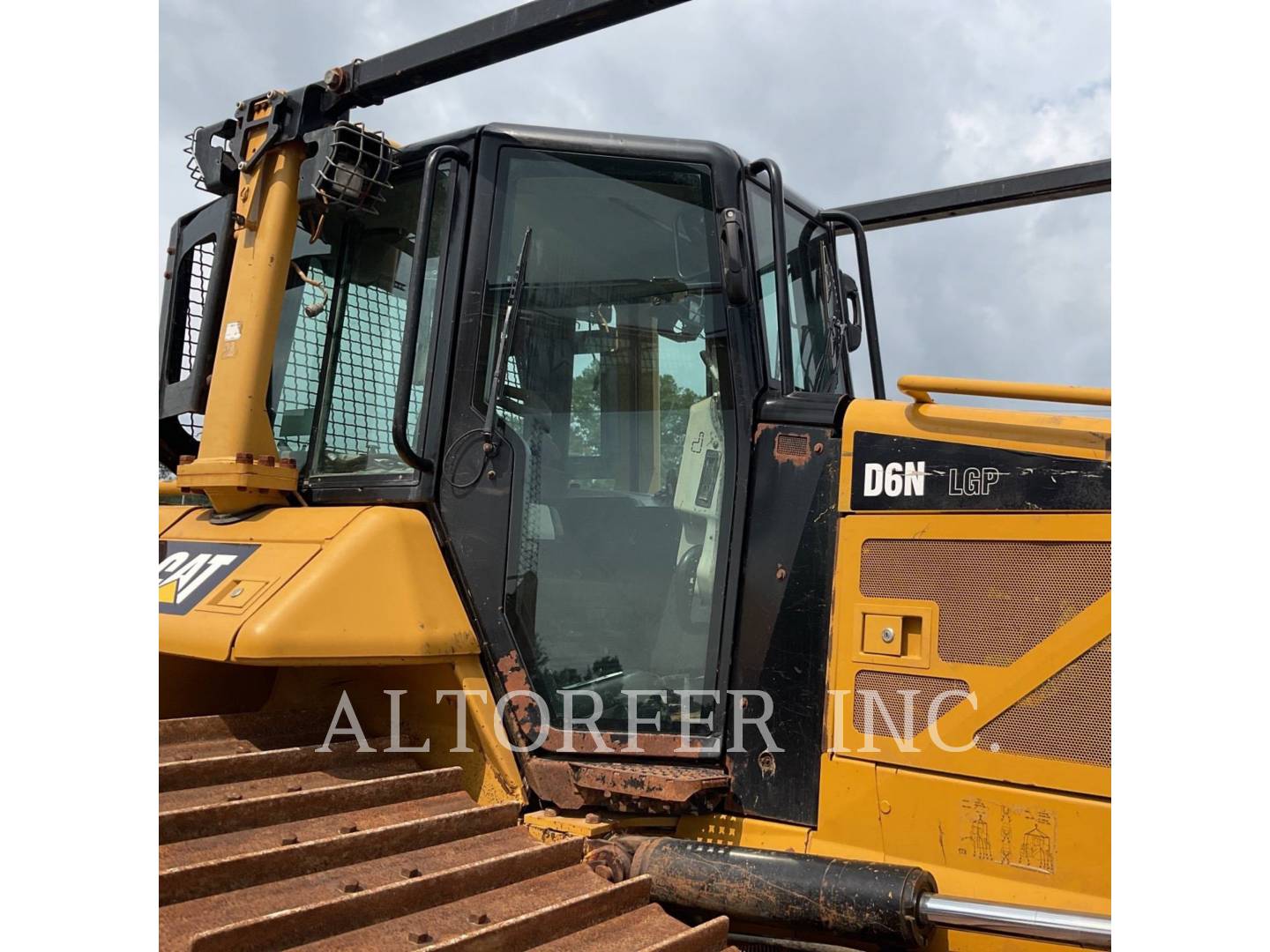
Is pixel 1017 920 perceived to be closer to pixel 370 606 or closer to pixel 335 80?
pixel 370 606

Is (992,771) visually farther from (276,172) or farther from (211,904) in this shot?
(276,172)

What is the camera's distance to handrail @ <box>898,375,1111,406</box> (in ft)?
8.10

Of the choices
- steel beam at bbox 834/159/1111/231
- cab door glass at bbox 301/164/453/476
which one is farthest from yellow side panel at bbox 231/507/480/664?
steel beam at bbox 834/159/1111/231

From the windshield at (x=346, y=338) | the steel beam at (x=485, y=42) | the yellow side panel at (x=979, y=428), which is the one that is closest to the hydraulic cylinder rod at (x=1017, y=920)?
the yellow side panel at (x=979, y=428)

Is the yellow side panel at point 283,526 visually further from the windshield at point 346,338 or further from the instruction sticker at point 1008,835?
the instruction sticker at point 1008,835

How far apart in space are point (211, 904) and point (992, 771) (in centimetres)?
174

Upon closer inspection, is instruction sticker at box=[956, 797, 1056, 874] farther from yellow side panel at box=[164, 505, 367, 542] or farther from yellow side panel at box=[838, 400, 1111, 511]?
yellow side panel at box=[164, 505, 367, 542]

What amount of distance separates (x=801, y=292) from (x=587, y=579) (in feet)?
4.03

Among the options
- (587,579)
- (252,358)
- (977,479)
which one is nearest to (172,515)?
(252,358)

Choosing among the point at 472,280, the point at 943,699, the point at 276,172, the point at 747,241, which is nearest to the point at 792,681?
the point at 943,699

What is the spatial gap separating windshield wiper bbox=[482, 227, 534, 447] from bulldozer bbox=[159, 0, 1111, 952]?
0.01 m

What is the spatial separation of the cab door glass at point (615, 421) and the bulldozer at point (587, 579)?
0.01 m

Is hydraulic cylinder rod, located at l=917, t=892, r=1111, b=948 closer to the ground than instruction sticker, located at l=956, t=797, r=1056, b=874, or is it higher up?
closer to the ground

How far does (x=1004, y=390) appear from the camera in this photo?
2529 millimetres
